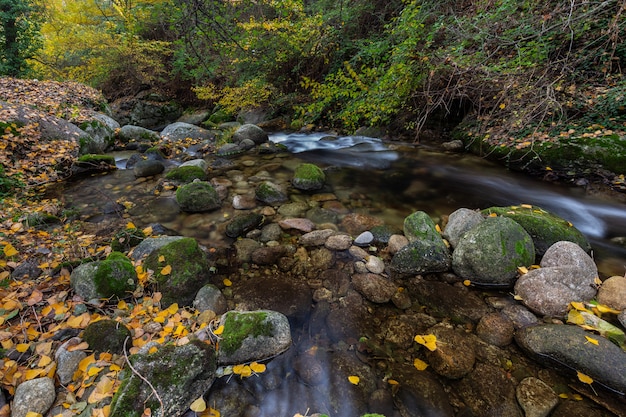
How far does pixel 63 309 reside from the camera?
8.66 ft

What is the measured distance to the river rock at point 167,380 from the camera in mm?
1874

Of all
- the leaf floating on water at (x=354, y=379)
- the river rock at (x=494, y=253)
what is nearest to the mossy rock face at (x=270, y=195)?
the river rock at (x=494, y=253)

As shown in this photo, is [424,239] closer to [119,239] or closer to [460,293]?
[460,293]

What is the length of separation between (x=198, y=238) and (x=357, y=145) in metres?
6.44

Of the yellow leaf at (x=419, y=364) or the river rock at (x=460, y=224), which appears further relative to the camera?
the river rock at (x=460, y=224)

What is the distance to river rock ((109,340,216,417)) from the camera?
6.15 feet

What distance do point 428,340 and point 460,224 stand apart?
6.47ft

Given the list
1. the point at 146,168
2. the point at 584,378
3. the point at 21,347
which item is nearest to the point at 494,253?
the point at 584,378

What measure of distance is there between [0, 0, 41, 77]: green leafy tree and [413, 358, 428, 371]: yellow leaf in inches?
657

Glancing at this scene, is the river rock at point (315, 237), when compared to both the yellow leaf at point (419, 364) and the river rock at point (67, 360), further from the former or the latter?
the river rock at point (67, 360)

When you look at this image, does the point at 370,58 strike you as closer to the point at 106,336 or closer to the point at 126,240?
the point at 126,240

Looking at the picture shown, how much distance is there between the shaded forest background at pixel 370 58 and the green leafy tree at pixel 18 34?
5cm

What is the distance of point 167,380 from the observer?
2023 millimetres

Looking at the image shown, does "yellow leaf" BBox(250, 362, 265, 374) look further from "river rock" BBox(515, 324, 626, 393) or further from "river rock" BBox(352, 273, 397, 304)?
"river rock" BBox(515, 324, 626, 393)
